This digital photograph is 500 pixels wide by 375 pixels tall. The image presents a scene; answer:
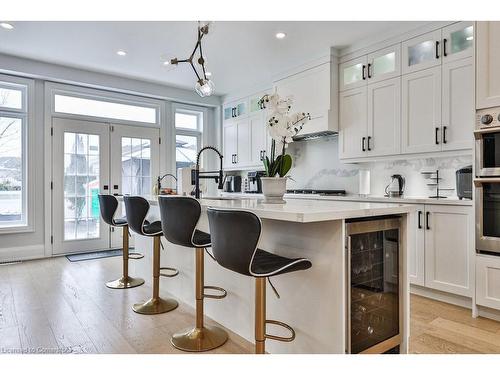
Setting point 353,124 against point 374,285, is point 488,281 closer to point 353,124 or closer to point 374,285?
point 374,285

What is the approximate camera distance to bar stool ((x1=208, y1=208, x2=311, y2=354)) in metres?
1.51

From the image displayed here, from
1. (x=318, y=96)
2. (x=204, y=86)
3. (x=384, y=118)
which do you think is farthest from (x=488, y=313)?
(x=204, y=86)

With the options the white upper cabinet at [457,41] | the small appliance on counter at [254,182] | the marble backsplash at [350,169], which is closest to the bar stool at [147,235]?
the marble backsplash at [350,169]

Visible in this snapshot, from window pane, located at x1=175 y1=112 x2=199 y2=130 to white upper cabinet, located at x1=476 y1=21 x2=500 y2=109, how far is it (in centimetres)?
467

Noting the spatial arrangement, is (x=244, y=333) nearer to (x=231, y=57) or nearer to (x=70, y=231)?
(x=231, y=57)

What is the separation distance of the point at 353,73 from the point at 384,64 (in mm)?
414

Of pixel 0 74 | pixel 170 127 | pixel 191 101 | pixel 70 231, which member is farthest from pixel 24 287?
pixel 191 101

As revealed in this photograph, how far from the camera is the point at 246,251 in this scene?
152 cm

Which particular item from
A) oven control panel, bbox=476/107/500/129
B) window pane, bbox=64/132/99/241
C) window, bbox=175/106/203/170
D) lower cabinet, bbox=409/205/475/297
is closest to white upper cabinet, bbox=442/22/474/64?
oven control panel, bbox=476/107/500/129

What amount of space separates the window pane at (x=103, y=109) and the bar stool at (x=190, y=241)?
3.74m

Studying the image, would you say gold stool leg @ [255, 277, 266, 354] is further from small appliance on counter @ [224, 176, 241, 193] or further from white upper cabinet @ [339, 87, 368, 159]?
small appliance on counter @ [224, 176, 241, 193]

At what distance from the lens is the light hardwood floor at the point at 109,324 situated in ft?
7.10

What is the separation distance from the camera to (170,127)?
597 cm
